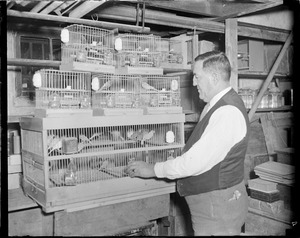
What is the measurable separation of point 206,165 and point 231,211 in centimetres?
41

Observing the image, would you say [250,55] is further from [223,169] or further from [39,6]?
[39,6]

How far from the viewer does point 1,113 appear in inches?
66.2

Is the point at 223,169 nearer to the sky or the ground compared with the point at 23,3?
nearer to the ground

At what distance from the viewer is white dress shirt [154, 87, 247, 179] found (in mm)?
2117

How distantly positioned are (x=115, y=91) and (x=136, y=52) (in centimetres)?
46

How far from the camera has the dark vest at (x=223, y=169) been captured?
221cm

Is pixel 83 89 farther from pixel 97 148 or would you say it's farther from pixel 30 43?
pixel 30 43

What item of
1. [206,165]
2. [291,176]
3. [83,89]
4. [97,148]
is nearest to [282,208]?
[291,176]

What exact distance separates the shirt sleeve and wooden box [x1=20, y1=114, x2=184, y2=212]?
2.18 ft

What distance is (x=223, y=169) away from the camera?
87.0 inches

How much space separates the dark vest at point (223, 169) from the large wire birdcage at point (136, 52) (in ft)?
3.43

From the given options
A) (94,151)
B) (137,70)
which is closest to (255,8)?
(137,70)

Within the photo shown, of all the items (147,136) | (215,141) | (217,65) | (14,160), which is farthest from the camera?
(14,160)

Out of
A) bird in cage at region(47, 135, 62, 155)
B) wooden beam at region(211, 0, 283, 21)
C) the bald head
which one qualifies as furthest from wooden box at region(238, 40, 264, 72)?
bird in cage at region(47, 135, 62, 155)
